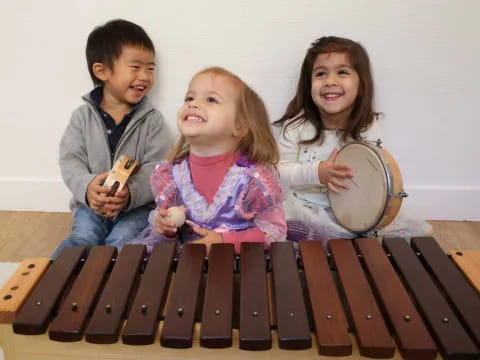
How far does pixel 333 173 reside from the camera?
1.71 m

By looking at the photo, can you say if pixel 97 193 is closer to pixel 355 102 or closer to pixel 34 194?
pixel 34 194

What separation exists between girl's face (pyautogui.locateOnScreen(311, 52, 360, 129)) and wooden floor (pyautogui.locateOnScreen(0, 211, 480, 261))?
76 cm

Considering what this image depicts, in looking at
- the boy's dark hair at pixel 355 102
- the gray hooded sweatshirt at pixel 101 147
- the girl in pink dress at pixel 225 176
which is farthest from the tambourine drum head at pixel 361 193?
the gray hooded sweatshirt at pixel 101 147

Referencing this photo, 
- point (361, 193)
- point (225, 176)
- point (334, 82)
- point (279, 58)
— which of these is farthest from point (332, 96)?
point (225, 176)

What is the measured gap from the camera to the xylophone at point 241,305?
0.94 m

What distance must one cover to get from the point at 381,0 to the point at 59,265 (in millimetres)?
1516

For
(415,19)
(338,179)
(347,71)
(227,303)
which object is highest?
(415,19)

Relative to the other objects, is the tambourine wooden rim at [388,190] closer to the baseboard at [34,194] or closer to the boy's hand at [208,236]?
the boy's hand at [208,236]

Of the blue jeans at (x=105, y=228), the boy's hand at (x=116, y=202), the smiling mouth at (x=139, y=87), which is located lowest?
the blue jeans at (x=105, y=228)

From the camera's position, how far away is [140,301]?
3.36ft

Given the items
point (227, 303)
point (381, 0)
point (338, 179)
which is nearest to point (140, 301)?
point (227, 303)

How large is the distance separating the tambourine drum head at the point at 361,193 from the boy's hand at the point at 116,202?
77cm

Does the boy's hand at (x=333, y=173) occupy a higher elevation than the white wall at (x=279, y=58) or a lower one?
lower

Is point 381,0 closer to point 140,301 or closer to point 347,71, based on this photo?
point 347,71
